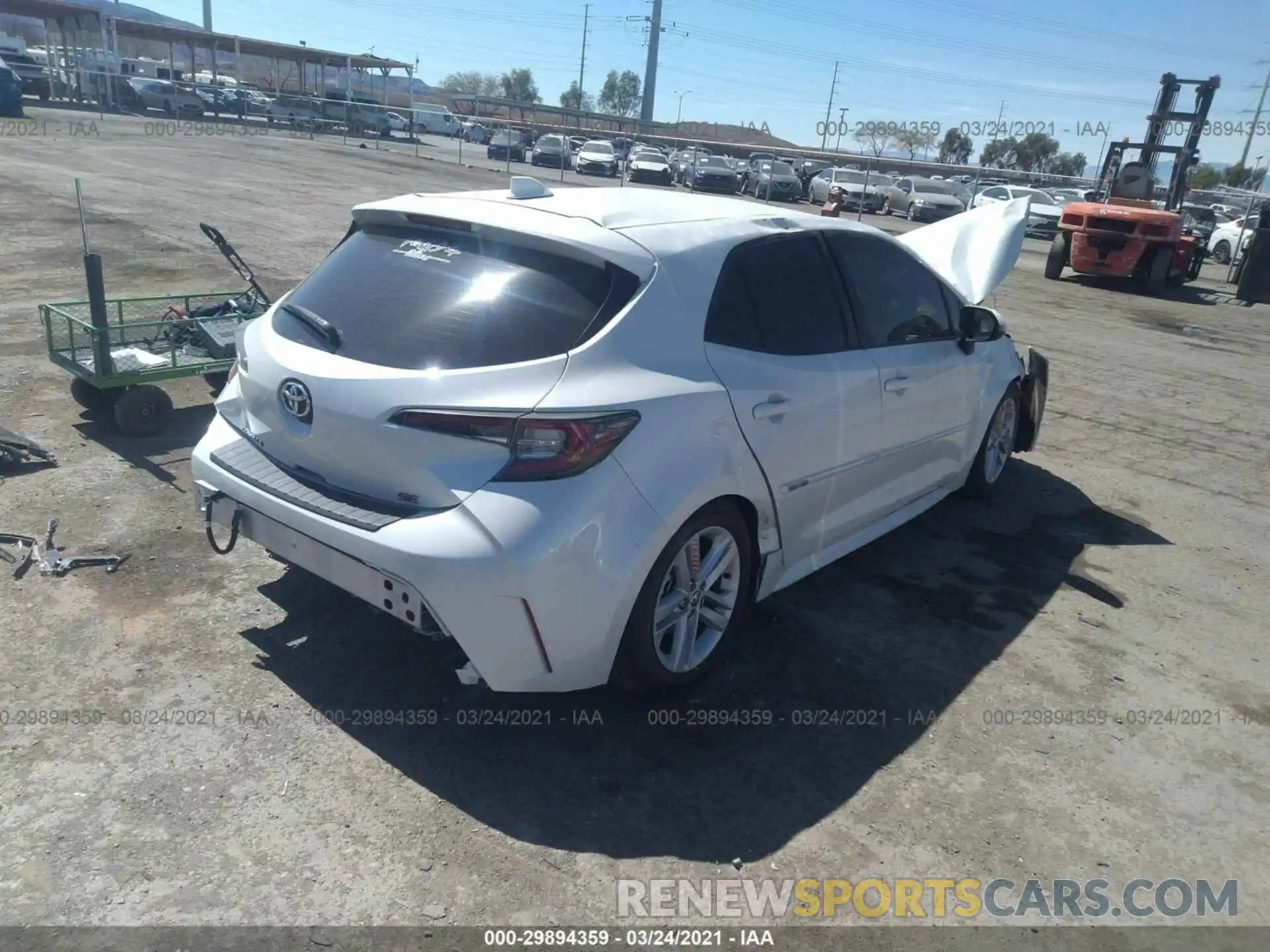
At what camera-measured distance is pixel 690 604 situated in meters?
3.47

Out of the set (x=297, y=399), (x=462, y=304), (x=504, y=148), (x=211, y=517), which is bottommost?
(x=504, y=148)

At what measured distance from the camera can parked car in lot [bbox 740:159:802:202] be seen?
32.9 m

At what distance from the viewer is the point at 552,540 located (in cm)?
285

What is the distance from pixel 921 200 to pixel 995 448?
27.7 metres

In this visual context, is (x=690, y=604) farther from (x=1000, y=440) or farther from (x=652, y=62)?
(x=652, y=62)

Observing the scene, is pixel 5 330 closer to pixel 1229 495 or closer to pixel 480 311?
pixel 480 311

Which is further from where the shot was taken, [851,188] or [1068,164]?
[1068,164]

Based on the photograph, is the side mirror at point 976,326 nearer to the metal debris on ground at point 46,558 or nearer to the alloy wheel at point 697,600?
the alloy wheel at point 697,600

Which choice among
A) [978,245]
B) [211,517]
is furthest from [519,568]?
[978,245]

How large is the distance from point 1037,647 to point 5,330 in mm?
7901

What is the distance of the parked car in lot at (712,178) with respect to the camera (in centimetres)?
3309

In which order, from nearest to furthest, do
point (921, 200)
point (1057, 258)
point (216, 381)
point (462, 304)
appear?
point (462, 304) → point (216, 381) → point (1057, 258) → point (921, 200)

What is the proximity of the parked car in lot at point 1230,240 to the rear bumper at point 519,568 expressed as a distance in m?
25.1

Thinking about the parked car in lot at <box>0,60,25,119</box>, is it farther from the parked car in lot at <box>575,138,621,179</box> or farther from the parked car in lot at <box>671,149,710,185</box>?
the parked car in lot at <box>671,149,710,185</box>
